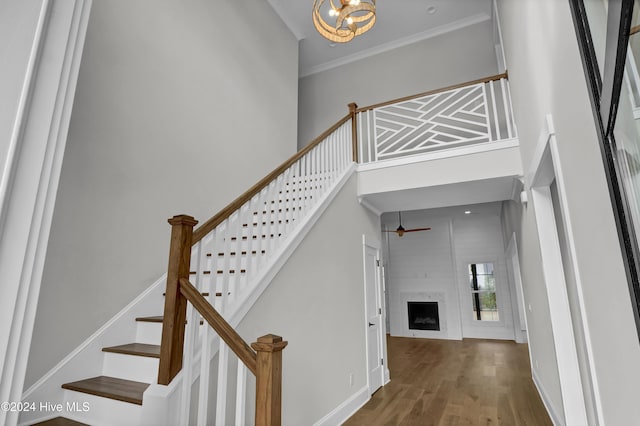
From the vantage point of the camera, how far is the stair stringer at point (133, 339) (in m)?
1.86

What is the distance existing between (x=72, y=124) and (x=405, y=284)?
9533mm

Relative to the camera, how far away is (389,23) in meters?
6.59

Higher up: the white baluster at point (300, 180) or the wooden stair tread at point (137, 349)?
the white baluster at point (300, 180)

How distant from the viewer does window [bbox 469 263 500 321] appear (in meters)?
9.49

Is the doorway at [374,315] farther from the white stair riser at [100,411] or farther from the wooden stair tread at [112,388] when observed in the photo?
Result: the white stair riser at [100,411]

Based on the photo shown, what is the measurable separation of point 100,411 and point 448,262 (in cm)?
953

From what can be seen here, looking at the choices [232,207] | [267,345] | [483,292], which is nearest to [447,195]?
[232,207]

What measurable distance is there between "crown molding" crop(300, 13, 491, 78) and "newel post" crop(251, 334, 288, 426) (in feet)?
19.9

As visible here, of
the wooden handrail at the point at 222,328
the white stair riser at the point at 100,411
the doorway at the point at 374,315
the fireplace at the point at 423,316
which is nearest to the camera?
the wooden handrail at the point at 222,328

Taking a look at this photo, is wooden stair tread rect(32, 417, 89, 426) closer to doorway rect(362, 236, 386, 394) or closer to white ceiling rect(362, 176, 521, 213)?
doorway rect(362, 236, 386, 394)

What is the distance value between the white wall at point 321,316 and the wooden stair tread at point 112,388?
0.75 meters

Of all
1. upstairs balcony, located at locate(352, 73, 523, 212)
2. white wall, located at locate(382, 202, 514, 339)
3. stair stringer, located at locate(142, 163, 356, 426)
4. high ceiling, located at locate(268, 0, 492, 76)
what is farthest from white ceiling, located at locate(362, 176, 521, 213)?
white wall, located at locate(382, 202, 514, 339)

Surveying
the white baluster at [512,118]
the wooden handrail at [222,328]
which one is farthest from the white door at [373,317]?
the wooden handrail at [222,328]

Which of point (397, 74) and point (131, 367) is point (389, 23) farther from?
point (131, 367)
